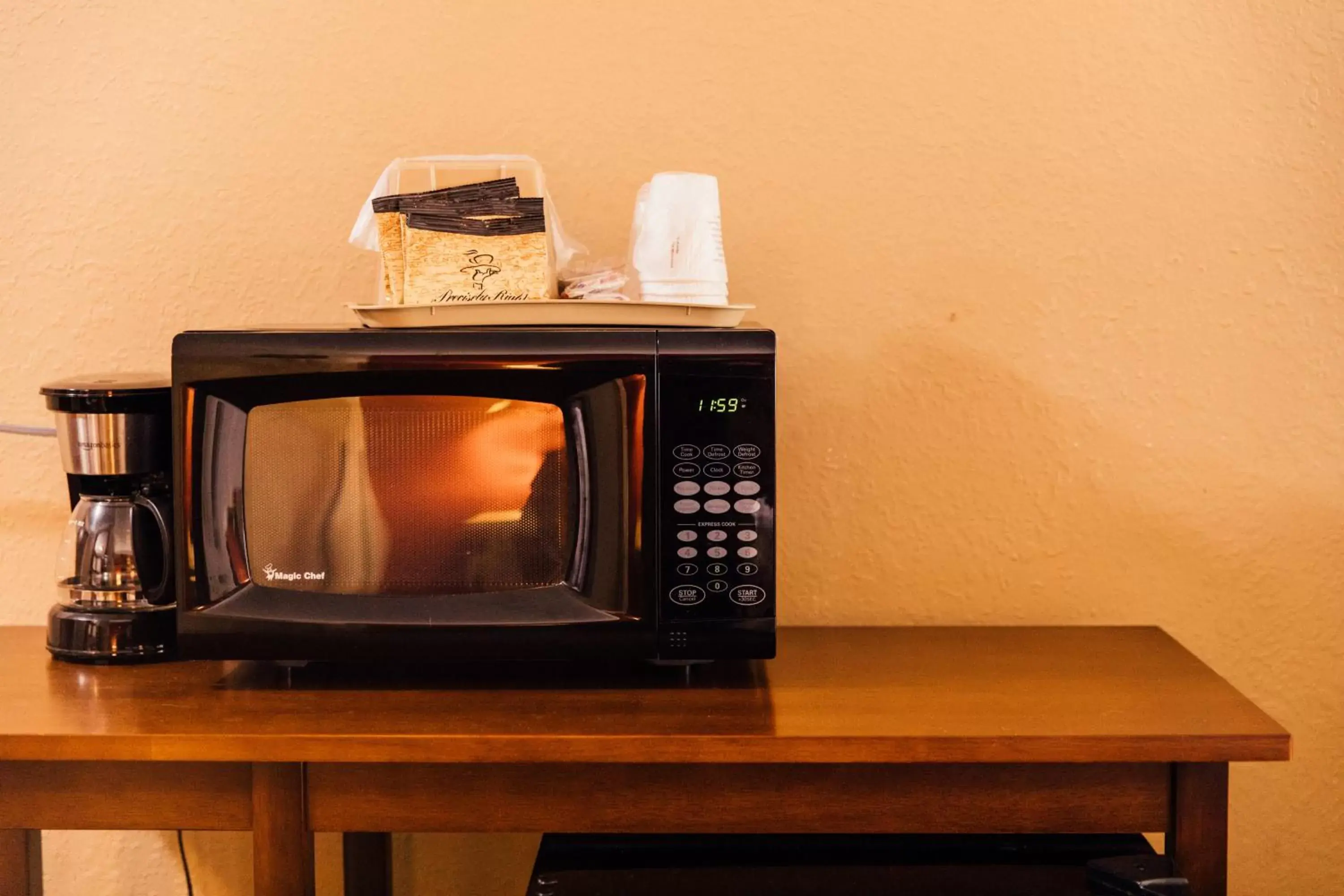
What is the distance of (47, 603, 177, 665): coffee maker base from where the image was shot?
3.83 ft

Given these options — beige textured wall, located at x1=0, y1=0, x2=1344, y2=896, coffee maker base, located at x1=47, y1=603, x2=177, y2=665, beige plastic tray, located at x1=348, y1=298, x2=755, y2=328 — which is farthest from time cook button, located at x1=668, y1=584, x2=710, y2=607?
coffee maker base, located at x1=47, y1=603, x2=177, y2=665

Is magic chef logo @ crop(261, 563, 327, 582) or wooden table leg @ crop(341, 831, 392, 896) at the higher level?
magic chef logo @ crop(261, 563, 327, 582)

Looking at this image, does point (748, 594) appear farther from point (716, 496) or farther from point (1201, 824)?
point (1201, 824)

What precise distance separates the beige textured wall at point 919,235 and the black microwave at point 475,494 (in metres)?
0.37

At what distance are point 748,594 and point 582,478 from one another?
0.18 metres

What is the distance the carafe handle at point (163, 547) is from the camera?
119 cm

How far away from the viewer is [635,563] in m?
1.05

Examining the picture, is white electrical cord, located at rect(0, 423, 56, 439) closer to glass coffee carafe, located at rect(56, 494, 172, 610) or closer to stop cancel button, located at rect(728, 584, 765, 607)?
glass coffee carafe, located at rect(56, 494, 172, 610)

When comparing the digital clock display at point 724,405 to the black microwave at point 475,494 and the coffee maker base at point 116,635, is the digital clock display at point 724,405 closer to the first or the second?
the black microwave at point 475,494

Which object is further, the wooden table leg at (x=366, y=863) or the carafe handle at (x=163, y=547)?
the wooden table leg at (x=366, y=863)

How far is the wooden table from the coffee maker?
0.37 feet

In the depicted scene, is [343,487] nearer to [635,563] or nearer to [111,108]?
[635,563]

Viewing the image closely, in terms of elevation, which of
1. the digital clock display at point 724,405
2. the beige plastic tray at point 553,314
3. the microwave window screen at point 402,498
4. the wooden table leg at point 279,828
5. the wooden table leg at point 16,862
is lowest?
the wooden table leg at point 16,862

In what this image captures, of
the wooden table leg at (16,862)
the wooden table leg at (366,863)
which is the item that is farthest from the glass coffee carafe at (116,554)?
the wooden table leg at (366,863)
